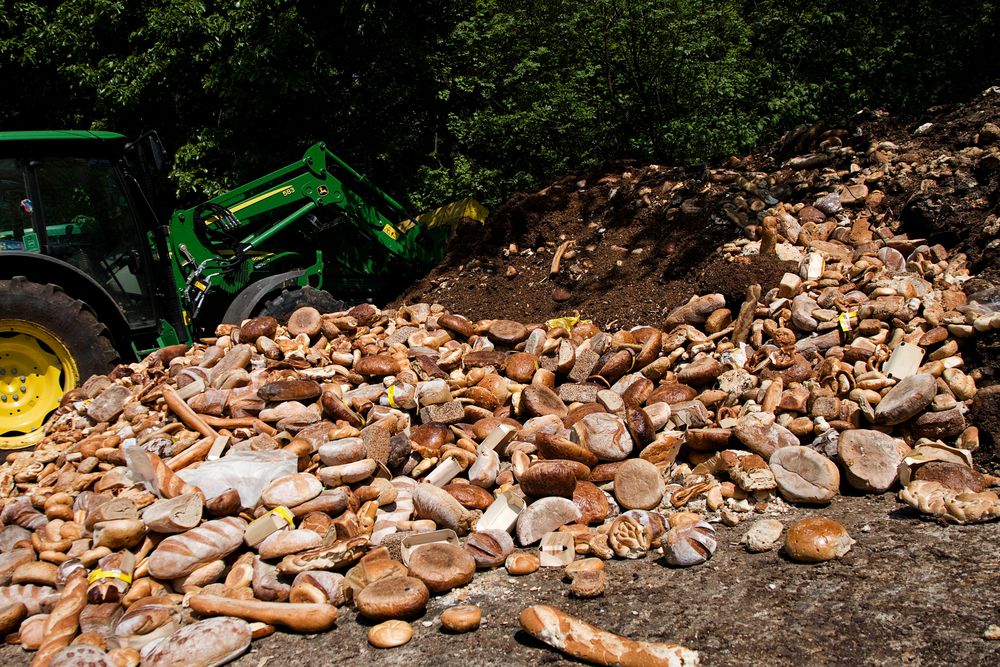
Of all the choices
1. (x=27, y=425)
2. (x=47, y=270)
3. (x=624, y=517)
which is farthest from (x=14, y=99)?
(x=624, y=517)

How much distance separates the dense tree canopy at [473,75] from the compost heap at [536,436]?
3125 millimetres

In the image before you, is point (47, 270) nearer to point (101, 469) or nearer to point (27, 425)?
point (27, 425)

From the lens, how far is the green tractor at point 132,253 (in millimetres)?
5023

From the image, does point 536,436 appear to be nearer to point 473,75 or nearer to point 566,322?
point 566,322

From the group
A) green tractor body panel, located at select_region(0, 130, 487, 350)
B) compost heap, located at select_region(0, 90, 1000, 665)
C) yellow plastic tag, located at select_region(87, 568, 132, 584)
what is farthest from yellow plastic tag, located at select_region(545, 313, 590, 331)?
yellow plastic tag, located at select_region(87, 568, 132, 584)

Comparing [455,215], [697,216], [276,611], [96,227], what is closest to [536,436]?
[276,611]

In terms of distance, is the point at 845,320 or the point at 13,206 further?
the point at 13,206

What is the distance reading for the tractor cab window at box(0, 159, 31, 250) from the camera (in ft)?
17.2

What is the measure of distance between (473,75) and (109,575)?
818 cm

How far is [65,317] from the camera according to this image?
16.4 ft

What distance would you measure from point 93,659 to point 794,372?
10.7ft

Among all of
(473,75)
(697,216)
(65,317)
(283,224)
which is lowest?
(697,216)

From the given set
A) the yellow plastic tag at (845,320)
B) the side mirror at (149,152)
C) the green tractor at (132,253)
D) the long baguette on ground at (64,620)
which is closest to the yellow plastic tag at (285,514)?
the long baguette on ground at (64,620)

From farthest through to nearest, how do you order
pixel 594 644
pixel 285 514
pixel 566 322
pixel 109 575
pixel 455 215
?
pixel 455 215
pixel 566 322
pixel 285 514
pixel 109 575
pixel 594 644
